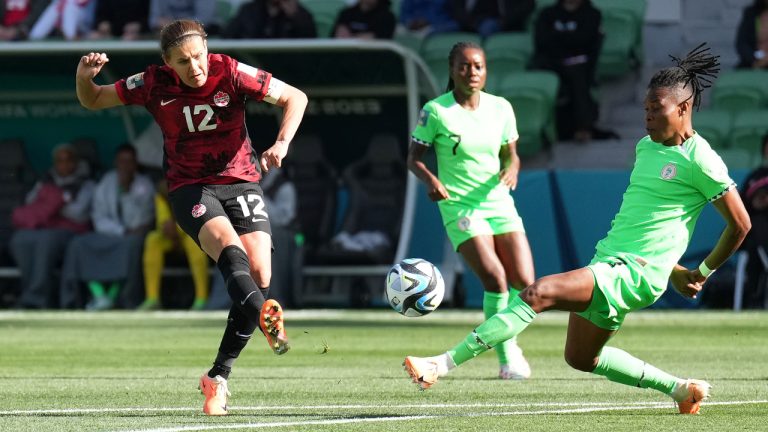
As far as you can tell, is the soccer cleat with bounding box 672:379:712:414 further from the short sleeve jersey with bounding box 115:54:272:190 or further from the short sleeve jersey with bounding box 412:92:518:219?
the short sleeve jersey with bounding box 412:92:518:219

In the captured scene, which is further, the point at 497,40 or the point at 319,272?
the point at 497,40

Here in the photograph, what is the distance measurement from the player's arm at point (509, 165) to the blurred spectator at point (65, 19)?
1140cm

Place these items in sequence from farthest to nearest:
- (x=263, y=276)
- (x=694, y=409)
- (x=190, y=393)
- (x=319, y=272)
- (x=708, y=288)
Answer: (x=319, y=272) → (x=708, y=288) → (x=190, y=393) → (x=263, y=276) → (x=694, y=409)

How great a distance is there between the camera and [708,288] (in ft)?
56.5

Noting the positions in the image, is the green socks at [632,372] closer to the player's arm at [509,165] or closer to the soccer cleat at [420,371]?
the soccer cleat at [420,371]

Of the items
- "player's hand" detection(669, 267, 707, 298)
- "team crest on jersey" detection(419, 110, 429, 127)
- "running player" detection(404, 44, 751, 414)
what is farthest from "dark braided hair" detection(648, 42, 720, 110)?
"team crest on jersey" detection(419, 110, 429, 127)

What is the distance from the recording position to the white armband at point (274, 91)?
8008 mm

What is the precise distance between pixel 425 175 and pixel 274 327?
127 inches

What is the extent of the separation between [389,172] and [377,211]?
50cm

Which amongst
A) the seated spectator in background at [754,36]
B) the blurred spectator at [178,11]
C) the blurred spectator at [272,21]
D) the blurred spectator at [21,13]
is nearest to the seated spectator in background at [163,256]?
the blurred spectator at [272,21]

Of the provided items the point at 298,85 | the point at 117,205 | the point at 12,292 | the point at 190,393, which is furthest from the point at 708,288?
the point at 190,393

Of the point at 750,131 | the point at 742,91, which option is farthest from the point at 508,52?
the point at 750,131

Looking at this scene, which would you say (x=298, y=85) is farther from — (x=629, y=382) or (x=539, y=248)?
(x=629, y=382)

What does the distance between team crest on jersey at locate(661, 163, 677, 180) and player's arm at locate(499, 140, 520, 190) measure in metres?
2.95
